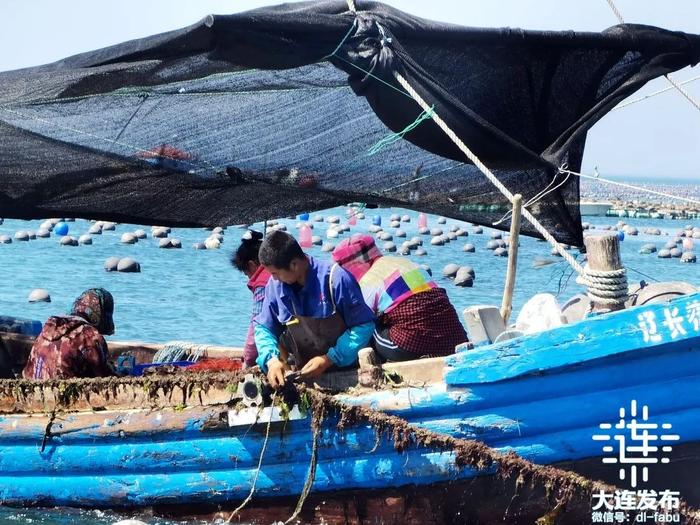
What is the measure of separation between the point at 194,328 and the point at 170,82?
10260mm

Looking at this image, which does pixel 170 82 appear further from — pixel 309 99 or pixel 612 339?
pixel 612 339

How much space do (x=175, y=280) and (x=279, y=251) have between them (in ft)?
58.3

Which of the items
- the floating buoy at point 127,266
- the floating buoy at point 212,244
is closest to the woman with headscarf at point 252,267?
the floating buoy at point 127,266

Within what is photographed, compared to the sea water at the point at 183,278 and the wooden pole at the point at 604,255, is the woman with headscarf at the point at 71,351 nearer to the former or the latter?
the sea water at the point at 183,278

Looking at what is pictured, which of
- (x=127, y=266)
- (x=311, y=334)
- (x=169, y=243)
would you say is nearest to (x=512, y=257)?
(x=311, y=334)

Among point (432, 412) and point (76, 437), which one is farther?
point (76, 437)

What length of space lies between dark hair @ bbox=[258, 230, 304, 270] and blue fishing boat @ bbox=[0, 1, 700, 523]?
70cm

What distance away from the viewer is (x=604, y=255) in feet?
20.2

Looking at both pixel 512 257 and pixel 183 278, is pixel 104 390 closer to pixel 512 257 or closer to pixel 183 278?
pixel 512 257

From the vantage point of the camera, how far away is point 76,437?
23.0ft

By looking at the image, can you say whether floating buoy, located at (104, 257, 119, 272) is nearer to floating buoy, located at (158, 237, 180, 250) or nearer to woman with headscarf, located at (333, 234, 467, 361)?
floating buoy, located at (158, 237, 180, 250)

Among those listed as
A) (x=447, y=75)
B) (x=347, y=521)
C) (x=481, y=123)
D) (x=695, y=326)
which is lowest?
(x=347, y=521)

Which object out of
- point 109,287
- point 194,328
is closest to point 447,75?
point 194,328

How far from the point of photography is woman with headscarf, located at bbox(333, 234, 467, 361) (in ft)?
21.9
